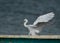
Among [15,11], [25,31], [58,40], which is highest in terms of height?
[15,11]

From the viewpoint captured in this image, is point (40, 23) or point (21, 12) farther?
point (21, 12)

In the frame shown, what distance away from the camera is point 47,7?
4574mm

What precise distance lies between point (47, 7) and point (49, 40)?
1.19 m

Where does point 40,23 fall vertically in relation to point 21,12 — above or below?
below

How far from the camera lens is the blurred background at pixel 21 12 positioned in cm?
425

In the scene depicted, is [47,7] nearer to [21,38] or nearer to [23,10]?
[23,10]

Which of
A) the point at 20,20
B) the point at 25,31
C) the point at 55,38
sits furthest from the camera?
the point at 20,20

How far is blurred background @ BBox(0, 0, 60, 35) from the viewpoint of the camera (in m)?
4.25

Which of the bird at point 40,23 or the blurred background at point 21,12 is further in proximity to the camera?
the blurred background at point 21,12

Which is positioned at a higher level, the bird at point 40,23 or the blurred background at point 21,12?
the blurred background at point 21,12

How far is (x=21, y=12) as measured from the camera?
4.54 m

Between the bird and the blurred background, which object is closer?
the bird

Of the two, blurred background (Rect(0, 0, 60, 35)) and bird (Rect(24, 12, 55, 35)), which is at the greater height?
blurred background (Rect(0, 0, 60, 35))

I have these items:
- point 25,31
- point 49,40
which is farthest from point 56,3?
point 49,40
